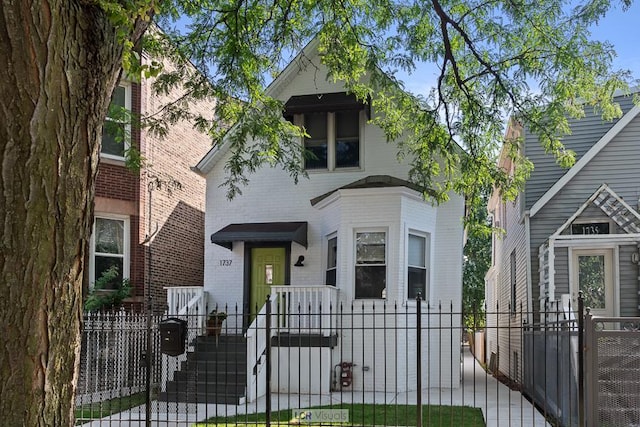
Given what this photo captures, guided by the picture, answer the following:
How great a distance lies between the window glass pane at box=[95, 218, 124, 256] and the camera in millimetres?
13938

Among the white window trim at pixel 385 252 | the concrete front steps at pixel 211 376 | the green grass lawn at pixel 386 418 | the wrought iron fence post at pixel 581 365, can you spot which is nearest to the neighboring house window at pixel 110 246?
the concrete front steps at pixel 211 376

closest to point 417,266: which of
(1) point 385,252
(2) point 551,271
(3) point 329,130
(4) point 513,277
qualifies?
(1) point 385,252

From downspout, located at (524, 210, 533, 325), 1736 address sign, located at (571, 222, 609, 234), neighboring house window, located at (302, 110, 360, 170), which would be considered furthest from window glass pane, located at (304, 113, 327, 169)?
1736 address sign, located at (571, 222, 609, 234)

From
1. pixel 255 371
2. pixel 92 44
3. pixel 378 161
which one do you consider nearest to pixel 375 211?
pixel 378 161

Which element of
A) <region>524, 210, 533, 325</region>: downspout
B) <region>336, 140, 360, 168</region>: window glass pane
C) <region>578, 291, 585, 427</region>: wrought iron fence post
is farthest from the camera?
<region>336, 140, 360, 168</region>: window glass pane

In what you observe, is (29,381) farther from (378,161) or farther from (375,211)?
(378,161)

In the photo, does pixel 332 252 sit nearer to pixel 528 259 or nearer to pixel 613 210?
pixel 528 259

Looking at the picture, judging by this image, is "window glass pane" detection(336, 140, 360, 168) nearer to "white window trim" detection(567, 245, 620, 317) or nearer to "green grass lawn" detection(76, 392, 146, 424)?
"white window trim" detection(567, 245, 620, 317)

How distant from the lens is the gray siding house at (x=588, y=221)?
11859mm

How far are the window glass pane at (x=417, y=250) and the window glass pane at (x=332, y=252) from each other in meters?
1.66

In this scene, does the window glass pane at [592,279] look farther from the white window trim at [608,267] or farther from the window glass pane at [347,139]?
the window glass pane at [347,139]

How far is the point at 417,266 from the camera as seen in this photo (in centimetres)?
1358

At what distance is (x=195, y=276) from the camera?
680 inches

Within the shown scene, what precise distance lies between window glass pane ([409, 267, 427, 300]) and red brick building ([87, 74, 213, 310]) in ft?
17.6
